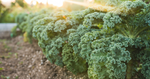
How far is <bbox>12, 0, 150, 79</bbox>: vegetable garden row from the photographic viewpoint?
2215 mm

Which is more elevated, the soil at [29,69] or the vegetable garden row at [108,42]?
the vegetable garden row at [108,42]

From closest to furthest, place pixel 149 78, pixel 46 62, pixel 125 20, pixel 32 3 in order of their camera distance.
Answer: pixel 149 78 → pixel 125 20 → pixel 46 62 → pixel 32 3

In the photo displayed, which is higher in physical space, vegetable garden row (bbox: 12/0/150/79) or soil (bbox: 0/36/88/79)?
vegetable garden row (bbox: 12/0/150/79)

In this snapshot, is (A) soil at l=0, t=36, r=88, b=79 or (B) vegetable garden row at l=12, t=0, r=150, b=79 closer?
(B) vegetable garden row at l=12, t=0, r=150, b=79

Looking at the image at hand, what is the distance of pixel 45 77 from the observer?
360cm

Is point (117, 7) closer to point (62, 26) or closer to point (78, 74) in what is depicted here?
point (62, 26)

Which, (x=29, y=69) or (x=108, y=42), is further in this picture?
(x=29, y=69)

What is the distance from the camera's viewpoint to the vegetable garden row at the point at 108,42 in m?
2.21

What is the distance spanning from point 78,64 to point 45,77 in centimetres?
109

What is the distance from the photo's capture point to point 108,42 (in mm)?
2416

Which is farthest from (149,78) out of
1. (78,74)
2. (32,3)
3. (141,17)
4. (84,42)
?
(32,3)

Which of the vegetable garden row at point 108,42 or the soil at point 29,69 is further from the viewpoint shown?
the soil at point 29,69

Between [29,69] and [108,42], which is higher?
[108,42]

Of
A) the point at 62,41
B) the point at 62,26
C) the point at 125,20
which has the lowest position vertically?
the point at 62,41
